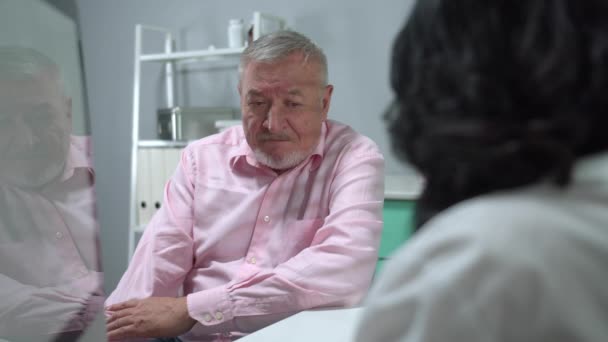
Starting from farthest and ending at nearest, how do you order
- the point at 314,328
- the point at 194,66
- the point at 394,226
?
the point at 194,66 → the point at 394,226 → the point at 314,328

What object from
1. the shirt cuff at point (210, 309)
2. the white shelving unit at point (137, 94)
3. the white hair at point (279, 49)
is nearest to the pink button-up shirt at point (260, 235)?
the shirt cuff at point (210, 309)

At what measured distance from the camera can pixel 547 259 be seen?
368mm

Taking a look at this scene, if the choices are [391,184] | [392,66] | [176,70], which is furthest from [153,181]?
[392,66]

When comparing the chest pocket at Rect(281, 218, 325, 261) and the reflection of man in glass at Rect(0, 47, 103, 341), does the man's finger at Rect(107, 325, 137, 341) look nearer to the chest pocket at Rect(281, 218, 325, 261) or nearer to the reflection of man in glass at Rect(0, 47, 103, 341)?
the chest pocket at Rect(281, 218, 325, 261)

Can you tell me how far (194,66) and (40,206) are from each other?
2.54 m

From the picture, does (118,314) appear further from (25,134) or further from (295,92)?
(25,134)

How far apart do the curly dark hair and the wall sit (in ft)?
5.57

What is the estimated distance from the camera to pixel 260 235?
4.61 ft

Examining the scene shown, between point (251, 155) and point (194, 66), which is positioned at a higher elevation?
point (194, 66)

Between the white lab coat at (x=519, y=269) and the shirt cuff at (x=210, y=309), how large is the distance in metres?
0.86

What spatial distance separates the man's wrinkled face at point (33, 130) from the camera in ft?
1.28

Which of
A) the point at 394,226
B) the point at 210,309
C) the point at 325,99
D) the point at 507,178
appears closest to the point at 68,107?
the point at 507,178

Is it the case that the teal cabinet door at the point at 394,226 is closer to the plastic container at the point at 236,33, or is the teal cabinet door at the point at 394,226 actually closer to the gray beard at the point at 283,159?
the gray beard at the point at 283,159

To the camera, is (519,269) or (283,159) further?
(283,159)
